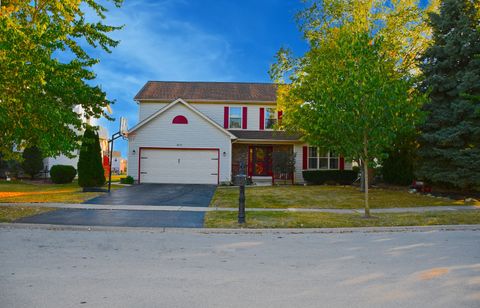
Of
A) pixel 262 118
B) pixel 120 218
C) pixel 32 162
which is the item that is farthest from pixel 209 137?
pixel 120 218

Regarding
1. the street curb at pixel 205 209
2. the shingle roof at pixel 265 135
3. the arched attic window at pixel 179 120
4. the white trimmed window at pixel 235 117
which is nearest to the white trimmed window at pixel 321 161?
the shingle roof at pixel 265 135

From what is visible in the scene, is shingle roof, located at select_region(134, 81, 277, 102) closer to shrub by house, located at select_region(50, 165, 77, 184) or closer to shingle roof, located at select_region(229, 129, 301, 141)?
shingle roof, located at select_region(229, 129, 301, 141)

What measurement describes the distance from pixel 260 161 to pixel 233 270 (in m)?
22.8

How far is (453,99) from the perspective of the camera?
18.5m

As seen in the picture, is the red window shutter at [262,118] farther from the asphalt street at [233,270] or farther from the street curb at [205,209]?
the asphalt street at [233,270]

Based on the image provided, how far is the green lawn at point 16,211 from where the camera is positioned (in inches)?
427

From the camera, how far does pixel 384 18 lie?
2300 cm

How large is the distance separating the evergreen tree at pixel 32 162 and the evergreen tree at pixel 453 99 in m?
23.5

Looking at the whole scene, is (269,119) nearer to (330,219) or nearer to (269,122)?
(269,122)

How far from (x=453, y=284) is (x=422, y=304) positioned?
1.14 m

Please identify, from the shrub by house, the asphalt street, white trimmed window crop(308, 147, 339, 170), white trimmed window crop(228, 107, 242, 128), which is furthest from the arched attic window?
the asphalt street

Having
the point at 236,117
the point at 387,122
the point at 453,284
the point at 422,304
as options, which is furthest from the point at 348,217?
the point at 236,117

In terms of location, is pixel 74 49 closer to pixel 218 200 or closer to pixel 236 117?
pixel 218 200

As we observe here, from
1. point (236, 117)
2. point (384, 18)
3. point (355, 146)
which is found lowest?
point (355, 146)
